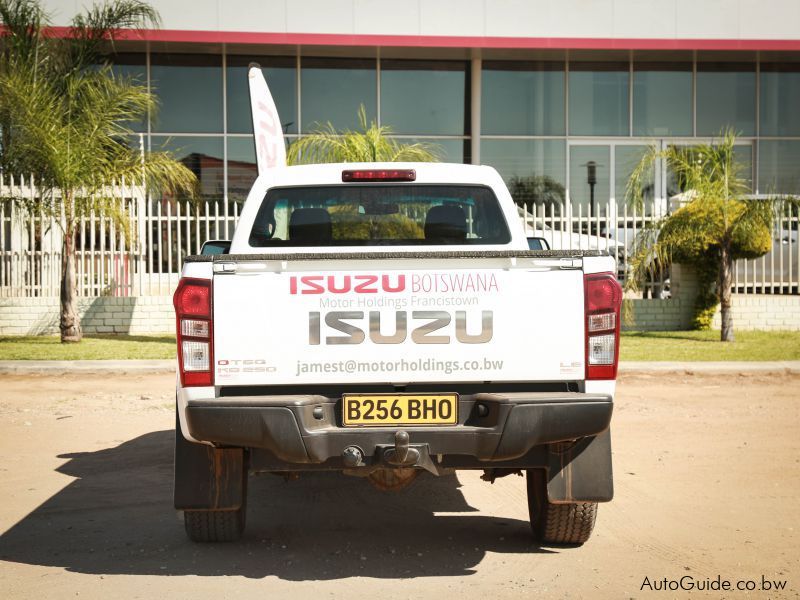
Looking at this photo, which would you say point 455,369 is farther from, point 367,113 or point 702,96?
point 702,96

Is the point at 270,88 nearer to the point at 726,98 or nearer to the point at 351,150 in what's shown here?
the point at 351,150

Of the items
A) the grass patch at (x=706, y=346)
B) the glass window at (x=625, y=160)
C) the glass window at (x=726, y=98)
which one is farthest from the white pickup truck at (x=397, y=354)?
the glass window at (x=726, y=98)

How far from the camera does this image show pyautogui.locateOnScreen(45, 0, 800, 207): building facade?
1950 cm

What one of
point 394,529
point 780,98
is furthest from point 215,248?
point 780,98

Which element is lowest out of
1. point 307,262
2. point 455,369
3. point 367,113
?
point 455,369

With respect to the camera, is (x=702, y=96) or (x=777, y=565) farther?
(x=702, y=96)

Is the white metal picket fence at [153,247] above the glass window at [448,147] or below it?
below

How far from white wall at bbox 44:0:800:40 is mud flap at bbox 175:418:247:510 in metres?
16.0

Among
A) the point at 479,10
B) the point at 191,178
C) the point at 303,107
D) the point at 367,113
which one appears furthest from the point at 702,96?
the point at 191,178

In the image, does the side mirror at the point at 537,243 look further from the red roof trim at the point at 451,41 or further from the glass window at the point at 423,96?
the glass window at the point at 423,96

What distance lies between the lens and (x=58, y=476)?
21.5ft

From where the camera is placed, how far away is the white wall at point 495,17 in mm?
19188

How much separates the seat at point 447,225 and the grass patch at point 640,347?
7566mm

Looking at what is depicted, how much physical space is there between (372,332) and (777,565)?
6.87 feet
